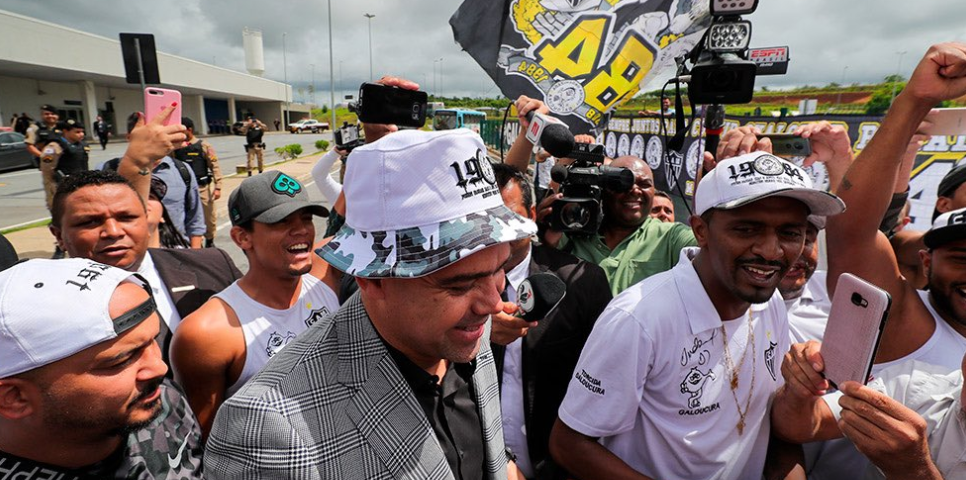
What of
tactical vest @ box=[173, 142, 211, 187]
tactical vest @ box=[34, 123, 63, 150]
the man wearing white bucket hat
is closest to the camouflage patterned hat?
the man wearing white bucket hat

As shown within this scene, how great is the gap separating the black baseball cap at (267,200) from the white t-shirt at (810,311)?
2.46 metres

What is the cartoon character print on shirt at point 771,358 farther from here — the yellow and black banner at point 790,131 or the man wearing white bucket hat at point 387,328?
the man wearing white bucket hat at point 387,328

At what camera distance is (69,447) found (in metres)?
Answer: 1.37

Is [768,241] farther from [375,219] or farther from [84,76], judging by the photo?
[84,76]

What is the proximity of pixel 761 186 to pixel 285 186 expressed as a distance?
2.08 meters

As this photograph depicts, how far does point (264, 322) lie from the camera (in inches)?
84.1

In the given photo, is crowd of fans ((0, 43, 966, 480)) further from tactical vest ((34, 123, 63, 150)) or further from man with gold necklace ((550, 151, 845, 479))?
tactical vest ((34, 123, 63, 150))

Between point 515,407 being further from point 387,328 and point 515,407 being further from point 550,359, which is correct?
point 387,328

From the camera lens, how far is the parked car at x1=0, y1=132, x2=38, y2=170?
16391 millimetres

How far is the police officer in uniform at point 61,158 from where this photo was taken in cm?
709

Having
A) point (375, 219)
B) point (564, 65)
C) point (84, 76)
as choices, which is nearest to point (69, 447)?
point (375, 219)

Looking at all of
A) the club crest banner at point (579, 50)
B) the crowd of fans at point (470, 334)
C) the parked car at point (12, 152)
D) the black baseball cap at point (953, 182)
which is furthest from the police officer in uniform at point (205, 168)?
the parked car at point (12, 152)

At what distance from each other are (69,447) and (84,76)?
40161 millimetres

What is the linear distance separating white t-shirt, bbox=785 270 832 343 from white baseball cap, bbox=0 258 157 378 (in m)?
2.77
